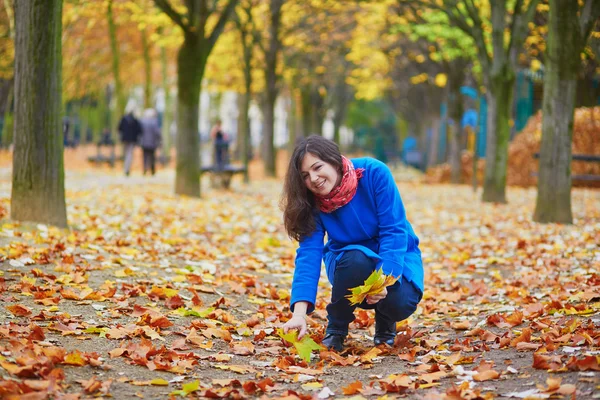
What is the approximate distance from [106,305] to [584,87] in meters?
22.3

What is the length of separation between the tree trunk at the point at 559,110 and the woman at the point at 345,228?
23.4 ft

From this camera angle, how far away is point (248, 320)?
571 centimetres

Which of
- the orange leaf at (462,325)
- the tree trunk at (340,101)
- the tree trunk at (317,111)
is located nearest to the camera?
the orange leaf at (462,325)

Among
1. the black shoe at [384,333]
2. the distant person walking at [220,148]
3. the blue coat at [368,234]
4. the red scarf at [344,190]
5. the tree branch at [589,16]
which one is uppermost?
the tree branch at [589,16]

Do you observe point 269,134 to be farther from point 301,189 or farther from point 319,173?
point 319,173

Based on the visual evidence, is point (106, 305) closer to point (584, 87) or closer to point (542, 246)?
point (542, 246)

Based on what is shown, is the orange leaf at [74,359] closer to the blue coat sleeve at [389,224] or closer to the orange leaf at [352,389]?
the orange leaf at [352,389]

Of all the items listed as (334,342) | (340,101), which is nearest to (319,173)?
(334,342)

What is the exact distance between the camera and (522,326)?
17.8 feet

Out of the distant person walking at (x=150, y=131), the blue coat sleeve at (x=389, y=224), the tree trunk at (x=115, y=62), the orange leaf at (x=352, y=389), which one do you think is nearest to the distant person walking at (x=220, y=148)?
the distant person walking at (x=150, y=131)

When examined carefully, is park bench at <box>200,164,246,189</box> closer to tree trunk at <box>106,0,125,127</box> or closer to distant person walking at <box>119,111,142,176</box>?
distant person walking at <box>119,111,142,176</box>

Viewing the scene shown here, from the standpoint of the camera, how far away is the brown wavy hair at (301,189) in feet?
14.5

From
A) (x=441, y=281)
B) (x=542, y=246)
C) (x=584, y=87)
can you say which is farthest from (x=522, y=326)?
(x=584, y=87)

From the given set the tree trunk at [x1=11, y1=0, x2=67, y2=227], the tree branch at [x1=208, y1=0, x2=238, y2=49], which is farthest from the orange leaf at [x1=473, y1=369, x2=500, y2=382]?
the tree branch at [x1=208, y1=0, x2=238, y2=49]
